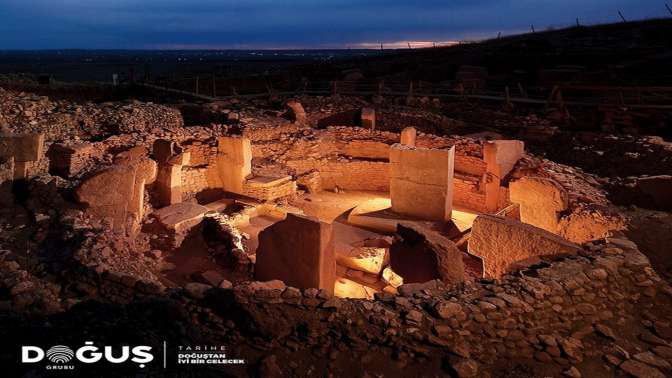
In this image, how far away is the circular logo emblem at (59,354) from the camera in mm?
3346

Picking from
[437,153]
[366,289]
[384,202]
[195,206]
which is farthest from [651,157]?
[195,206]

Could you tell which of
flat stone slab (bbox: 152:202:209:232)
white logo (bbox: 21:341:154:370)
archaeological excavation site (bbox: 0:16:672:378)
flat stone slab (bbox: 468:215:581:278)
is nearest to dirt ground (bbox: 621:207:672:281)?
archaeological excavation site (bbox: 0:16:672:378)

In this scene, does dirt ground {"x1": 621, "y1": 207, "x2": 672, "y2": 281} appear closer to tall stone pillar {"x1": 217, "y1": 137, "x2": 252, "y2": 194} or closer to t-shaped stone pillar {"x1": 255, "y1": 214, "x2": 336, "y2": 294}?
t-shaped stone pillar {"x1": 255, "y1": 214, "x2": 336, "y2": 294}

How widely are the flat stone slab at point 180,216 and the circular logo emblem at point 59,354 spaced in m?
5.15

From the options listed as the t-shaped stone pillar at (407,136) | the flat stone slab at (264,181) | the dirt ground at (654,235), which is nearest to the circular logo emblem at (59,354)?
the dirt ground at (654,235)

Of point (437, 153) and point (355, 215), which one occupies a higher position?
point (437, 153)

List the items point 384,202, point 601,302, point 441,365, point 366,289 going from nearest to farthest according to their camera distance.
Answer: point 441,365, point 601,302, point 366,289, point 384,202

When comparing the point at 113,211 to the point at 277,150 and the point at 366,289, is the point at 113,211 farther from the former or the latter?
the point at 277,150

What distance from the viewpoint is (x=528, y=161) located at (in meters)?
10.6

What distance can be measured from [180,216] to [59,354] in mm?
5555

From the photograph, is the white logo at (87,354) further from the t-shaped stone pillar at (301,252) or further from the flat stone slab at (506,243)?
the flat stone slab at (506,243)

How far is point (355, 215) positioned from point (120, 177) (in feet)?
17.5

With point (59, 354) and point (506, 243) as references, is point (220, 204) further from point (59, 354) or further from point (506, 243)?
point (59, 354)

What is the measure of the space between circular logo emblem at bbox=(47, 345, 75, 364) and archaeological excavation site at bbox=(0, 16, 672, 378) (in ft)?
0.13
